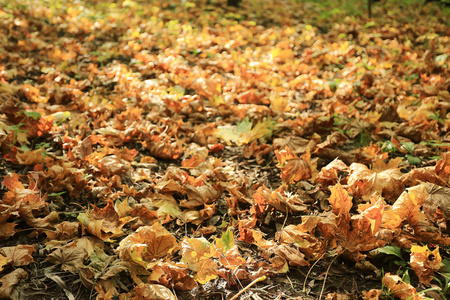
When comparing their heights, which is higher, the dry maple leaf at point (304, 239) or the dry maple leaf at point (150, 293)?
the dry maple leaf at point (304, 239)

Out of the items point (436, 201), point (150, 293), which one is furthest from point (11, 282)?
point (436, 201)

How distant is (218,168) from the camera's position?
2416 millimetres

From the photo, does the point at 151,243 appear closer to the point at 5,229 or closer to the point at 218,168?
the point at 5,229

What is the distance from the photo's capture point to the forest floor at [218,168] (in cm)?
160

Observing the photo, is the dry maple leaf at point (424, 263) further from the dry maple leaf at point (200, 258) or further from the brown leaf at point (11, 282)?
the brown leaf at point (11, 282)

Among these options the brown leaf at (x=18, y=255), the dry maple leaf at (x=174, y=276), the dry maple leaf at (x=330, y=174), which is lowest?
the dry maple leaf at (x=174, y=276)

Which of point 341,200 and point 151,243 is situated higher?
point 341,200

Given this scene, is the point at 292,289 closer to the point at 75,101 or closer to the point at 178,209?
the point at 178,209

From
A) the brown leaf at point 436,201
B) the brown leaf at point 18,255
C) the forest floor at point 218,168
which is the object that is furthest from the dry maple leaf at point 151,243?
the brown leaf at point 436,201

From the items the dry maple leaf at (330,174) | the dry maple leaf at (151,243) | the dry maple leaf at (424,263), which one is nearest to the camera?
the dry maple leaf at (424,263)

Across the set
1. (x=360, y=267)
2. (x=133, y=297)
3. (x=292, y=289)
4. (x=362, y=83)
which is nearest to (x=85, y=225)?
(x=133, y=297)

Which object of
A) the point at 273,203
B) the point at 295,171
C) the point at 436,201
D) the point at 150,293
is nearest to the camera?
the point at 150,293

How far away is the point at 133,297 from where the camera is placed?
144 cm

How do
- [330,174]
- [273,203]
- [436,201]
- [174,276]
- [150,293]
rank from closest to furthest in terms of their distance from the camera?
1. [150,293]
2. [174,276]
3. [436,201]
4. [273,203]
5. [330,174]
